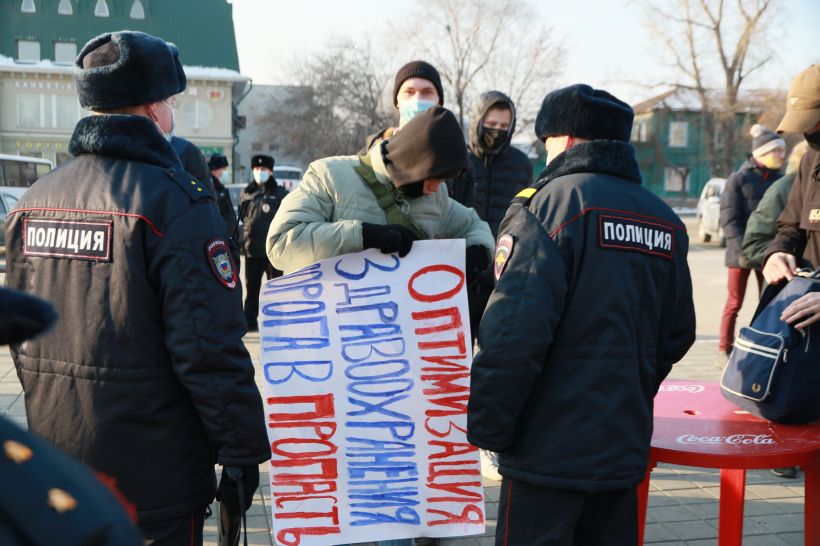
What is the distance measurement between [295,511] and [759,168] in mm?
6005

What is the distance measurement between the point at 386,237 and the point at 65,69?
1714 inches

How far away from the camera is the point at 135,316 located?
2.07m

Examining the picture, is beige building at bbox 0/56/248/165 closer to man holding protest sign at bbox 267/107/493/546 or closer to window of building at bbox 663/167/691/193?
window of building at bbox 663/167/691/193

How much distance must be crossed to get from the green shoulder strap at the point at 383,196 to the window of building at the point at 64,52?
4422 cm

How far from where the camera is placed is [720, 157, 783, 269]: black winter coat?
7270 mm

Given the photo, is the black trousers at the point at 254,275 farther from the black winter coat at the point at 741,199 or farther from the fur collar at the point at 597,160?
the fur collar at the point at 597,160

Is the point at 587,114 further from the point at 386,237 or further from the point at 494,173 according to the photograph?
the point at 494,173

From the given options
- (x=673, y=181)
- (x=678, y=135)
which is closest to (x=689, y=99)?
(x=678, y=135)

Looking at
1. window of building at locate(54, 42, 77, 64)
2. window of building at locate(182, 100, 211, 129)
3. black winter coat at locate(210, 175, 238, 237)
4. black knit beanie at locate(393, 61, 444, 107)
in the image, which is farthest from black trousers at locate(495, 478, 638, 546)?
window of building at locate(54, 42, 77, 64)

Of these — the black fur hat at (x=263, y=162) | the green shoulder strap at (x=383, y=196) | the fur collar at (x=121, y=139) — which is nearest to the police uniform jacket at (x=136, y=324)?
the fur collar at (x=121, y=139)

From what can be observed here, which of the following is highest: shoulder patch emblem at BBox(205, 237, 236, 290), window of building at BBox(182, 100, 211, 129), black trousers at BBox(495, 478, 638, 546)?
window of building at BBox(182, 100, 211, 129)

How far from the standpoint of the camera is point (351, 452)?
3.09 meters

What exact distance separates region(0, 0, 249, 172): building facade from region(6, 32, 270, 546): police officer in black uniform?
41.3 meters

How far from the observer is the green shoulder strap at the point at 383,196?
3064mm
